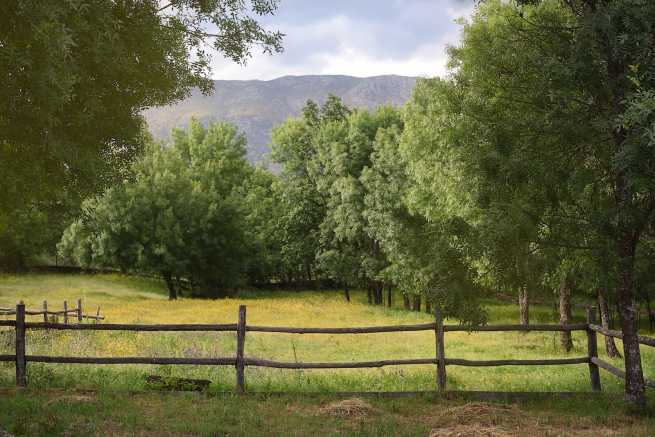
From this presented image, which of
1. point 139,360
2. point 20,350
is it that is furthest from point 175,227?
point 139,360

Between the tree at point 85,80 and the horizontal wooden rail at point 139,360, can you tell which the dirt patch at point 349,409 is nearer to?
the horizontal wooden rail at point 139,360

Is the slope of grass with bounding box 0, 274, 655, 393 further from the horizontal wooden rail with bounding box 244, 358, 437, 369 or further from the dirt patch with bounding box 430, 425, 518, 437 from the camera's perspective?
the dirt patch with bounding box 430, 425, 518, 437

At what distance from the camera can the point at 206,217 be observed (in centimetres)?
5062

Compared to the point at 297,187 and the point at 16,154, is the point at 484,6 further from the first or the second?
the point at 297,187

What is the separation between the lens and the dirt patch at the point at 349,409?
33.5 feet

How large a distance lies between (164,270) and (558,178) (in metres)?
43.0

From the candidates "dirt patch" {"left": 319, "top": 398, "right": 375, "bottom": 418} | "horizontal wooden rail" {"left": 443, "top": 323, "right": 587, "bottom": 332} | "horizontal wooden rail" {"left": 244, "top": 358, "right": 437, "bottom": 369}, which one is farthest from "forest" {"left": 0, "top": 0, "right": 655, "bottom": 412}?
"dirt patch" {"left": 319, "top": 398, "right": 375, "bottom": 418}

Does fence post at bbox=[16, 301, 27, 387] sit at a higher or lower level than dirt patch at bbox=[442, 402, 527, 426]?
higher

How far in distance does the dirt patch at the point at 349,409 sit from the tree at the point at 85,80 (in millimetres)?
6195

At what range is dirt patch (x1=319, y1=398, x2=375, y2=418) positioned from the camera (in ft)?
33.5

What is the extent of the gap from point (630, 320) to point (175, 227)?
136 feet

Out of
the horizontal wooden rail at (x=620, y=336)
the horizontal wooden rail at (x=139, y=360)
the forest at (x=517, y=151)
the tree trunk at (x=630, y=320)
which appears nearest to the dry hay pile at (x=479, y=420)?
the forest at (x=517, y=151)

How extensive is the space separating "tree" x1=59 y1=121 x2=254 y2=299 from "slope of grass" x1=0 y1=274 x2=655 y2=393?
4.08m

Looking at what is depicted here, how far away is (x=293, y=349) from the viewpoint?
18.7m
